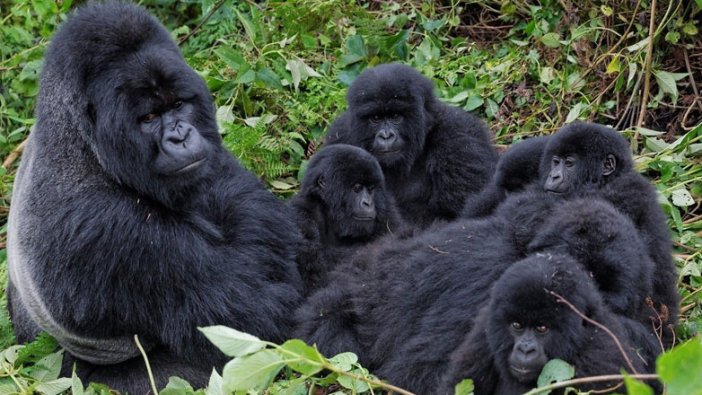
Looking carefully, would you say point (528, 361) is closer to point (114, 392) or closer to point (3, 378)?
point (114, 392)

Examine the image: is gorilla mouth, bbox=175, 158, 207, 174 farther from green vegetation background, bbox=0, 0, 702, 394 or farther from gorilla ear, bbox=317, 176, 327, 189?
green vegetation background, bbox=0, 0, 702, 394

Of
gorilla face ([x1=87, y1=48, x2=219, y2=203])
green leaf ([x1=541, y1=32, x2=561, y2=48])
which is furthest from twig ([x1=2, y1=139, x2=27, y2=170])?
green leaf ([x1=541, y1=32, x2=561, y2=48])

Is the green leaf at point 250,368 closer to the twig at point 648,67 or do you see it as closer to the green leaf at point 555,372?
the green leaf at point 555,372

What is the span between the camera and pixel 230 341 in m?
3.17

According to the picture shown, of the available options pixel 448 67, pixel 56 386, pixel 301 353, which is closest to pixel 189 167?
pixel 56 386

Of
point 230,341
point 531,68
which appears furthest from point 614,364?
point 531,68

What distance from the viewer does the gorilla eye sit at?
14.7 feet

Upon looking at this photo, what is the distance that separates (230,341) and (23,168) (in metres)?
2.39

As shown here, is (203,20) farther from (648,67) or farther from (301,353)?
(301,353)

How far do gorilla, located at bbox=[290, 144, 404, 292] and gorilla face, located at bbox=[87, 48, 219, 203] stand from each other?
1.01 metres

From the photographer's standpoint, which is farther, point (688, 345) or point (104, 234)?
point (104, 234)

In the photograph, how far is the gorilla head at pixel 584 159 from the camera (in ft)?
15.3

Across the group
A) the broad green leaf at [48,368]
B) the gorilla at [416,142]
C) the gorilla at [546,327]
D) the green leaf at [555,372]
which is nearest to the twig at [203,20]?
the gorilla at [416,142]

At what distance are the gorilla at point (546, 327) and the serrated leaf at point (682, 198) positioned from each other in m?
1.98
